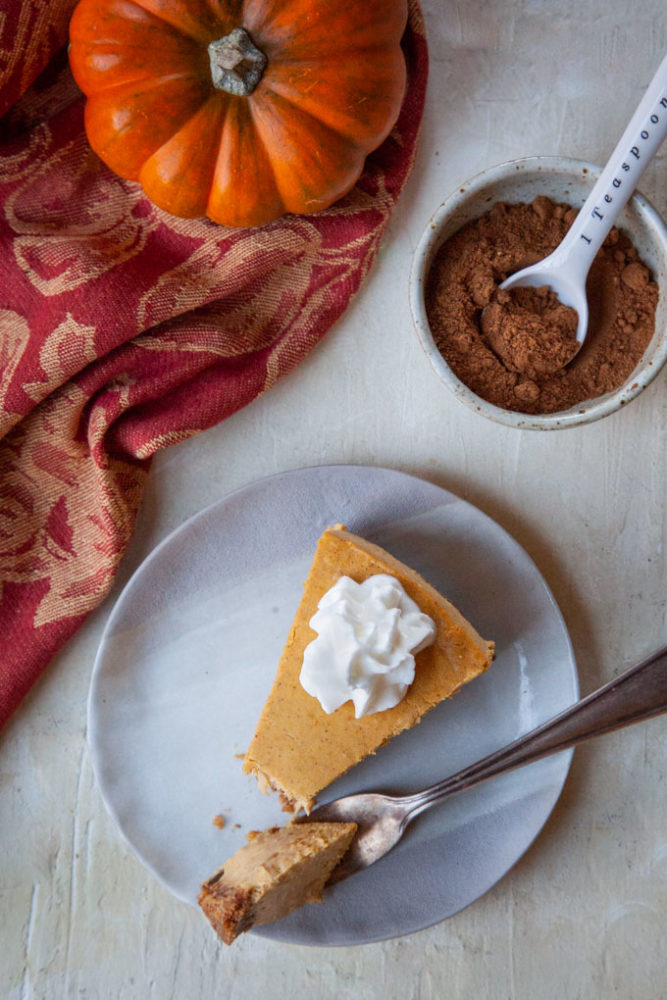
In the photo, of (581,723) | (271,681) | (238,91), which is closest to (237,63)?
(238,91)

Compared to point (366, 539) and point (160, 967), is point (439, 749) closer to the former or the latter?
point (366, 539)

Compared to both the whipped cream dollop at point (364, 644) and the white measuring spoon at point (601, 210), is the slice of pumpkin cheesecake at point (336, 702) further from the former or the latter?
the white measuring spoon at point (601, 210)

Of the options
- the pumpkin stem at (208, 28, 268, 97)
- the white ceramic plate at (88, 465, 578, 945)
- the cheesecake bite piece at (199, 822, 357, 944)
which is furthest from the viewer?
the white ceramic plate at (88, 465, 578, 945)

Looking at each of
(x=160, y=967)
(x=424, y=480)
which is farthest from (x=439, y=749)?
(x=160, y=967)

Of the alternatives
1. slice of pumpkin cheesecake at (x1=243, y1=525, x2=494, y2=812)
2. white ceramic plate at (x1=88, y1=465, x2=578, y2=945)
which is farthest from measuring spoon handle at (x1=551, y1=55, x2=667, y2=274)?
slice of pumpkin cheesecake at (x1=243, y1=525, x2=494, y2=812)

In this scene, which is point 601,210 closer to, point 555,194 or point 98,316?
point 555,194

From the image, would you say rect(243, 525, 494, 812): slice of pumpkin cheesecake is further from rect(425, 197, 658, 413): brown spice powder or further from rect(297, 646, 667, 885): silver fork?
rect(425, 197, 658, 413): brown spice powder
